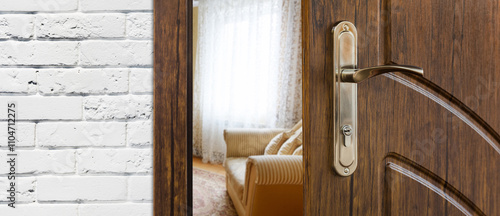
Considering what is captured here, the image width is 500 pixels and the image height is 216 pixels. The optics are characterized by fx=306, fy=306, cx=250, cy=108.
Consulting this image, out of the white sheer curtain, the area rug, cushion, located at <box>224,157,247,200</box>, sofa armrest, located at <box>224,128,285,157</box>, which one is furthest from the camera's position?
the white sheer curtain

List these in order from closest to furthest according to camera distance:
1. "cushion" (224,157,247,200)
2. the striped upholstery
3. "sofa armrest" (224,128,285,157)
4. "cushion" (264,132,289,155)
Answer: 1. the striped upholstery
2. "cushion" (224,157,247,200)
3. "cushion" (264,132,289,155)
4. "sofa armrest" (224,128,285,157)

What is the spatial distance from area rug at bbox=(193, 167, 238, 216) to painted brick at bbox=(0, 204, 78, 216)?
1985 mm

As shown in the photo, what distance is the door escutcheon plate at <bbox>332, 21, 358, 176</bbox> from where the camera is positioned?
0.67 meters

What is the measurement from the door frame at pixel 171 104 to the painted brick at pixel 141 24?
0.06 ft

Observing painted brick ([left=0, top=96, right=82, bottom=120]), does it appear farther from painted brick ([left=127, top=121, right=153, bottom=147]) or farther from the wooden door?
the wooden door

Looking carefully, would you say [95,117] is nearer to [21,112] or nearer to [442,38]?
[21,112]

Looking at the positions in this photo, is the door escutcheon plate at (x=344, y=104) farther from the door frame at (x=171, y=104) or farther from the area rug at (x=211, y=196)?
the area rug at (x=211, y=196)

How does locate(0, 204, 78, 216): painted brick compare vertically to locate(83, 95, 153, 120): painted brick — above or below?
below

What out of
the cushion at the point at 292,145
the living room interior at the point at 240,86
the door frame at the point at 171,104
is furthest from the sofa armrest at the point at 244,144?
the door frame at the point at 171,104

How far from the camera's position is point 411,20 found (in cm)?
70

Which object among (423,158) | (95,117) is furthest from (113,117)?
(423,158)

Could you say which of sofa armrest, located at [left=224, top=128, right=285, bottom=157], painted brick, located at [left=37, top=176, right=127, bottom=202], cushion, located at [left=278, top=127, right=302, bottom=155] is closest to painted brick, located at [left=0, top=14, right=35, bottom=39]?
painted brick, located at [left=37, top=176, right=127, bottom=202]

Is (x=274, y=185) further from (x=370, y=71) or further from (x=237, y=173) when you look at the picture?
(x=370, y=71)

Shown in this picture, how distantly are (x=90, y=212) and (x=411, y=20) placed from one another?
839mm
